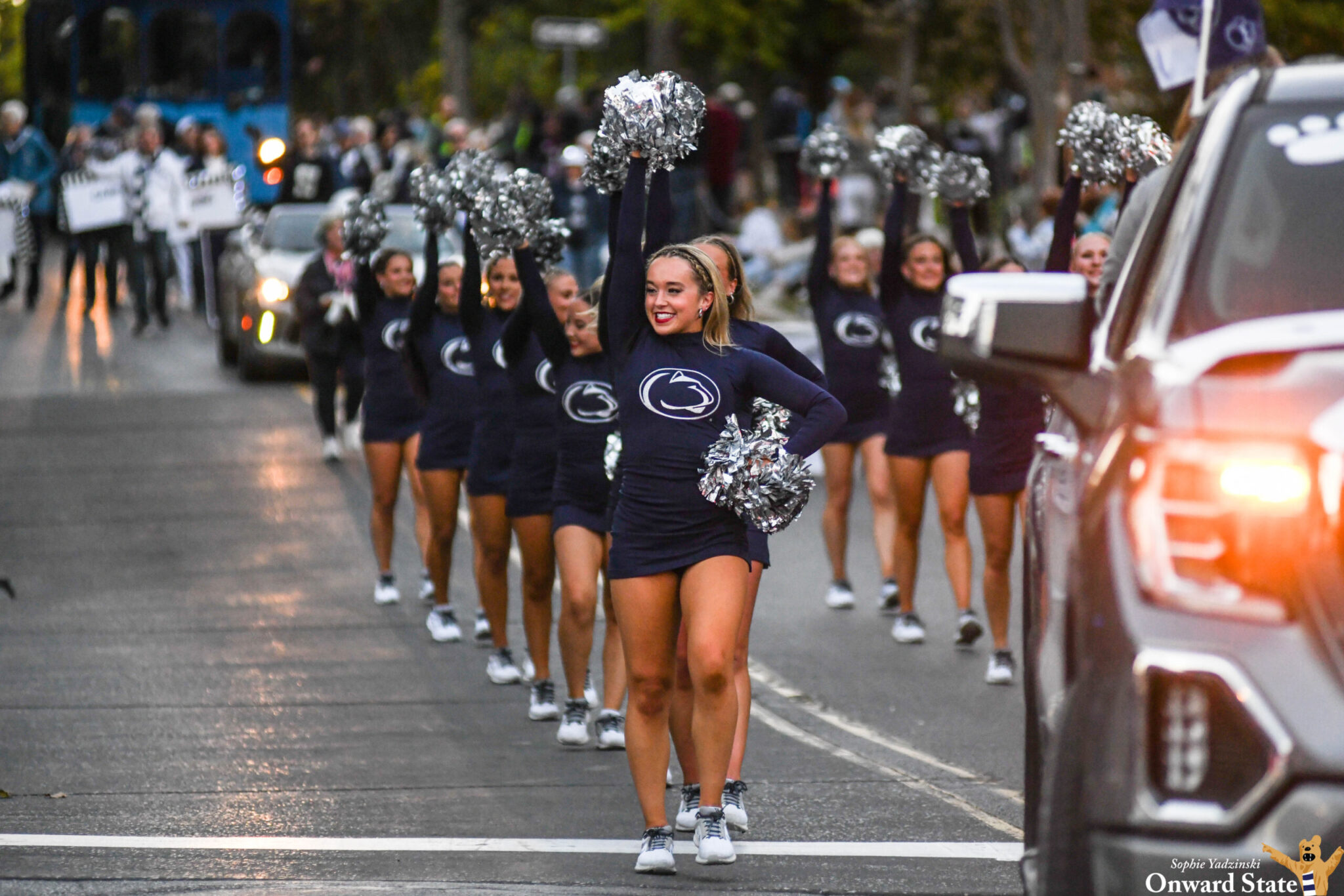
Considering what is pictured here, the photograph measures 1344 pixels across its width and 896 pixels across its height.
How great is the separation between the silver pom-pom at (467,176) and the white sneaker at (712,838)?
3058mm

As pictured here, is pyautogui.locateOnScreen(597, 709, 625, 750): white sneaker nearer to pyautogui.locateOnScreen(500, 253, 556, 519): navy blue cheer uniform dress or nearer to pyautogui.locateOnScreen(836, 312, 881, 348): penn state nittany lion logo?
pyautogui.locateOnScreen(500, 253, 556, 519): navy blue cheer uniform dress

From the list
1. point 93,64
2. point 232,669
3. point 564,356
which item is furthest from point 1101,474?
point 93,64

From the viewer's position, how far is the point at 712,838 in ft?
21.0

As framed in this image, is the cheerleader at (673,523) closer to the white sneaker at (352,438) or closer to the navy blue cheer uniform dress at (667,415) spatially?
the navy blue cheer uniform dress at (667,415)

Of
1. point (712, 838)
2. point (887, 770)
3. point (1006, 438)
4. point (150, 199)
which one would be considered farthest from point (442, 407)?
point (150, 199)

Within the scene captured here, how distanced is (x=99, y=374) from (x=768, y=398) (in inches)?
589

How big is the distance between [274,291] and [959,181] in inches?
421

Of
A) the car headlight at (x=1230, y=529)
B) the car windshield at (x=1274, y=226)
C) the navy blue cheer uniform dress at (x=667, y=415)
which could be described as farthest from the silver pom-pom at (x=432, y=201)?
the car headlight at (x=1230, y=529)

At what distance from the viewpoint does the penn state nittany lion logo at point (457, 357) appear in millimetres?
10133

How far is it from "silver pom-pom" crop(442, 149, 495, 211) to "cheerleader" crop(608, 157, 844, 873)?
2.20 metres

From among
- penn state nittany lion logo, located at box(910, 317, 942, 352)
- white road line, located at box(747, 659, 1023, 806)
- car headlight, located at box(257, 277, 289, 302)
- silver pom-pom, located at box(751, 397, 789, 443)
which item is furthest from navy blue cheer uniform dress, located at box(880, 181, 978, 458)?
car headlight, located at box(257, 277, 289, 302)

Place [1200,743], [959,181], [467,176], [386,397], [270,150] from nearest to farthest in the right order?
1. [1200,743]
2. [467,176]
3. [959,181]
4. [386,397]
5. [270,150]

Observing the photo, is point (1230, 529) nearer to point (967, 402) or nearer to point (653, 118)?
point (653, 118)

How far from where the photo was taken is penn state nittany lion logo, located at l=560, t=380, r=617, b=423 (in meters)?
8.14
